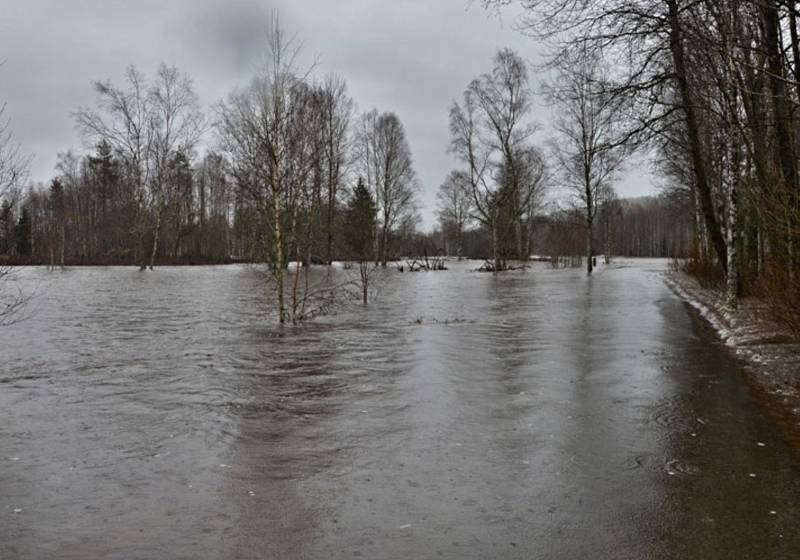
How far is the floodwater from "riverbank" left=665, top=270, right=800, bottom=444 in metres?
0.27

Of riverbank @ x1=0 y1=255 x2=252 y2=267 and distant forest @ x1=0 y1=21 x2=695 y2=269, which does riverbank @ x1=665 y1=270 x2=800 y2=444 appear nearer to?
distant forest @ x1=0 y1=21 x2=695 y2=269

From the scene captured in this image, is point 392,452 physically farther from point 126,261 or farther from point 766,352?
point 126,261

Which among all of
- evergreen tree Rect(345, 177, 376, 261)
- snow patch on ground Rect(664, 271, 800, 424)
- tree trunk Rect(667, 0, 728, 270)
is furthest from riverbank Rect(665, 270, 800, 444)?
evergreen tree Rect(345, 177, 376, 261)

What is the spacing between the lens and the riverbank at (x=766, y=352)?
7.08 m

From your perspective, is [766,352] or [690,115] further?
[690,115]

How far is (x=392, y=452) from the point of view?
5.61 meters

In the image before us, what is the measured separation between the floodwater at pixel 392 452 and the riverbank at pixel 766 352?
27 centimetres

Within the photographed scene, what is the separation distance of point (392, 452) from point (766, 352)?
730 cm

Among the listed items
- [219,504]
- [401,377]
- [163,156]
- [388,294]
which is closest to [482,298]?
[388,294]

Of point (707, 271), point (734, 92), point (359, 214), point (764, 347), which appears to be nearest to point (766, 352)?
point (764, 347)

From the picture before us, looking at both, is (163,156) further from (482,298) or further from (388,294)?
(482,298)

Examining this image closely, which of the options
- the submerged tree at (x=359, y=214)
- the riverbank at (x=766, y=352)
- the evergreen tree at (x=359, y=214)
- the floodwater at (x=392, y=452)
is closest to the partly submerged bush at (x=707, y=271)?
the riverbank at (x=766, y=352)

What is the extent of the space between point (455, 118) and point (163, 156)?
23053 millimetres

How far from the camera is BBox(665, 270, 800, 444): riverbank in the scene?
708cm
